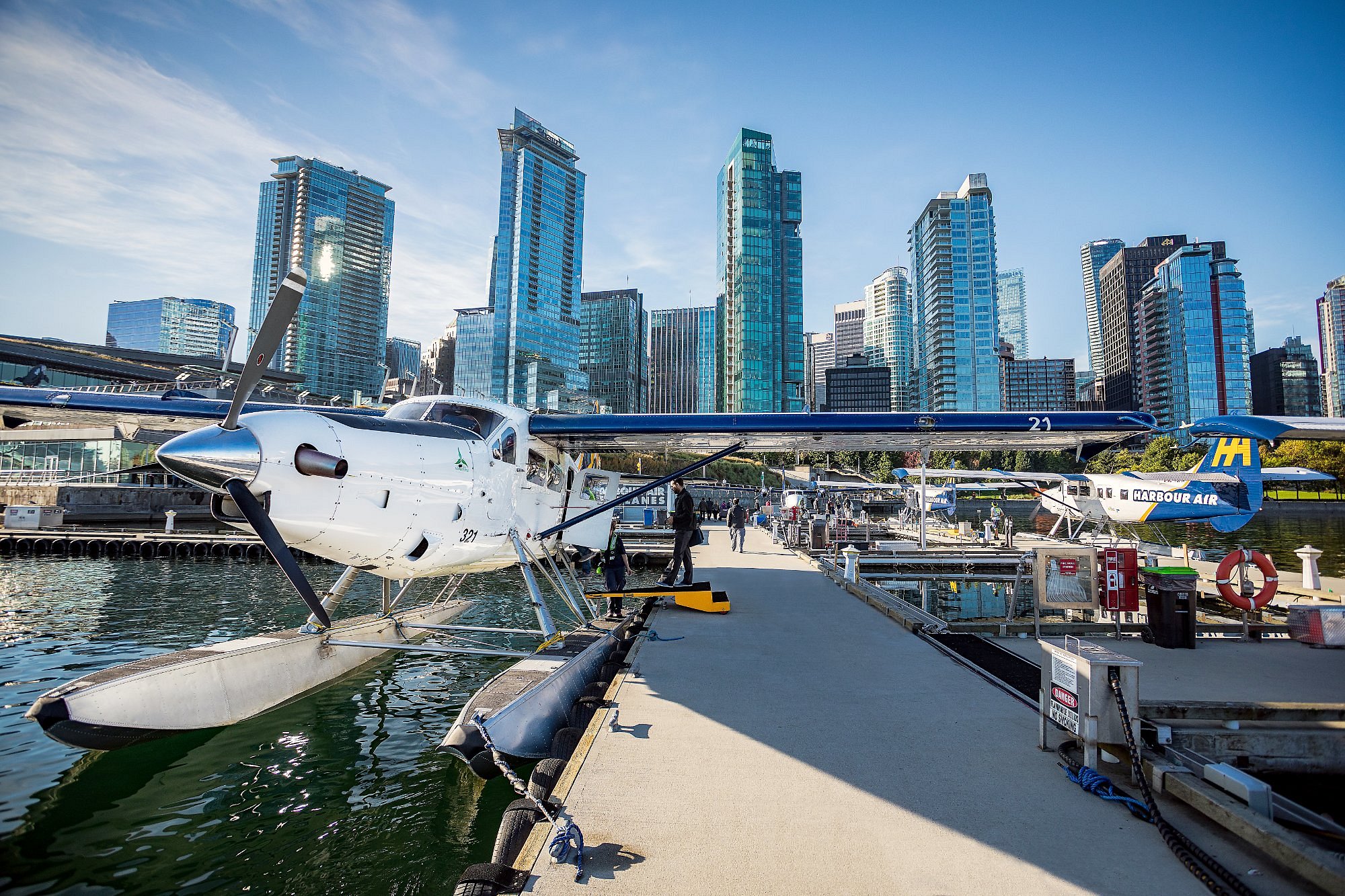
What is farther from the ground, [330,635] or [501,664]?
[330,635]

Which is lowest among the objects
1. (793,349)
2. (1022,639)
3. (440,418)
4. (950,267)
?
(1022,639)

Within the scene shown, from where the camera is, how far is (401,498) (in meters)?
5.62

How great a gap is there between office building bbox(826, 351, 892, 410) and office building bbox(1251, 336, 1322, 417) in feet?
256

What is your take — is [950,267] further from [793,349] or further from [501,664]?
[501,664]

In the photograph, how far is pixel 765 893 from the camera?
108 inches

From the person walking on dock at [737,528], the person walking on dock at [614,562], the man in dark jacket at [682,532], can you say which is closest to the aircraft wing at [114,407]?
the person walking on dock at [614,562]

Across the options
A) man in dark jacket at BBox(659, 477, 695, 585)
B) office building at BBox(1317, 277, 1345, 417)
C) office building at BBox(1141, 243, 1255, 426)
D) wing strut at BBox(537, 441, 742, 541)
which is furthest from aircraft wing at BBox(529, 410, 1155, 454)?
office building at BBox(1317, 277, 1345, 417)

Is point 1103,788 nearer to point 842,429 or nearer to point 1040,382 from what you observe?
point 842,429

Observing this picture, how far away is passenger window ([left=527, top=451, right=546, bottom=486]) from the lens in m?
8.09

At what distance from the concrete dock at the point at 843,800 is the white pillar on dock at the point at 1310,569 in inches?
360

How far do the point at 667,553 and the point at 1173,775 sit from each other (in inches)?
792

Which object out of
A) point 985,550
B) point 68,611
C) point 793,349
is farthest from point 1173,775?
point 793,349

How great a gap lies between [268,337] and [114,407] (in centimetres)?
540

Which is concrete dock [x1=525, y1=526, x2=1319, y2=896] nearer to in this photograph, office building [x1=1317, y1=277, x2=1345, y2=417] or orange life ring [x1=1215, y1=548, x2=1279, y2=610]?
orange life ring [x1=1215, y1=548, x2=1279, y2=610]
